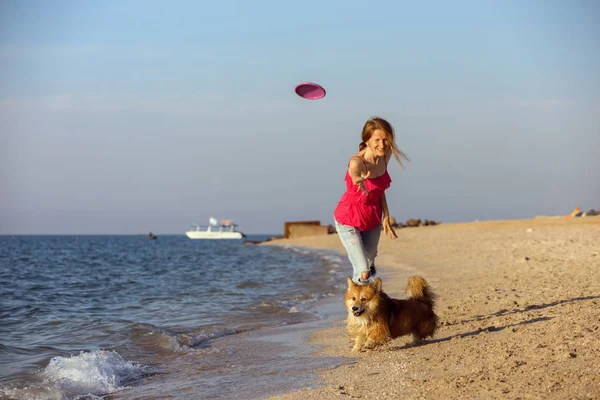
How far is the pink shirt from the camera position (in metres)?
5.53

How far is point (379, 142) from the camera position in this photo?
17.9 ft

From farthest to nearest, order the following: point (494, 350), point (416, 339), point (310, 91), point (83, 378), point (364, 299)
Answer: point (310, 91)
point (416, 339)
point (83, 378)
point (364, 299)
point (494, 350)

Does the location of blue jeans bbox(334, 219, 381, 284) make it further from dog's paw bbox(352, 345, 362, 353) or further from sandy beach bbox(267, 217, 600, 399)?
sandy beach bbox(267, 217, 600, 399)

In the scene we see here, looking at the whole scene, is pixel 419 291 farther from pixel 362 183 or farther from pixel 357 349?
pixel 362 183

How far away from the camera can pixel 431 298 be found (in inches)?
225

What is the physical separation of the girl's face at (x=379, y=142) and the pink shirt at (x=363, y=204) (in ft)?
0.76

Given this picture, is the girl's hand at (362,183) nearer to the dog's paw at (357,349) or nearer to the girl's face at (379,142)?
the girl's face at (379,142)

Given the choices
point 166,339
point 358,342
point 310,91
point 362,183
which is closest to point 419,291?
point 358,342

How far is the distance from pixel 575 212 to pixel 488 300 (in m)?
31.2

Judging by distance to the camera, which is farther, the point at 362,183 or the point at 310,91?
the point at 310,91

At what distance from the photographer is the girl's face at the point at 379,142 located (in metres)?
5.43

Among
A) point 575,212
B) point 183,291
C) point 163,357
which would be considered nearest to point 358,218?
point 163,357

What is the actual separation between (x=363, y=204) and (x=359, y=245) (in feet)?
1.21

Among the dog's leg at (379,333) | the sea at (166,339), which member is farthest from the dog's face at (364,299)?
the sea at (166,339)
